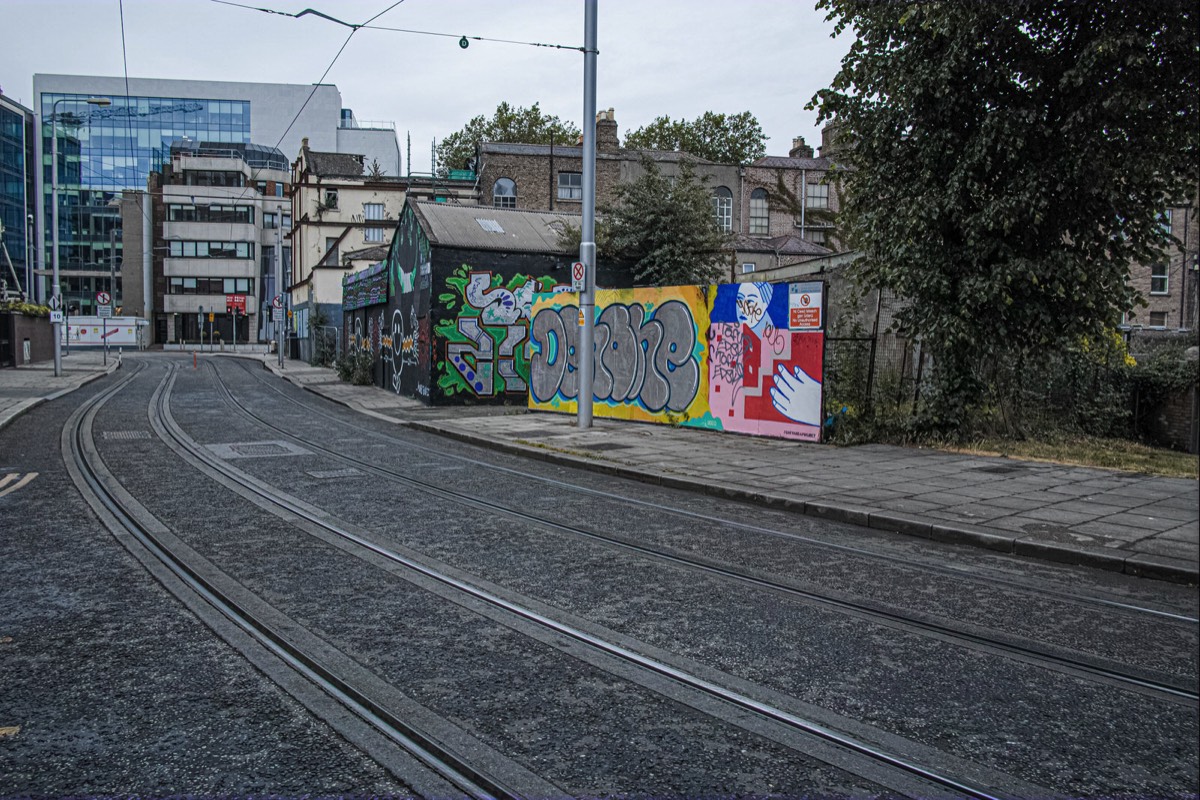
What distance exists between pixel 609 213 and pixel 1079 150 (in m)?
13.9

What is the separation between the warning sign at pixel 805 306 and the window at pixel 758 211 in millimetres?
41147

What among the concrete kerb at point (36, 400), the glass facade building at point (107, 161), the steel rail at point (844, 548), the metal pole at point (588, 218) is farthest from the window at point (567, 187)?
the glass facade building at point (107, 161)

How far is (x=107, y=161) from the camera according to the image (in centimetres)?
8788

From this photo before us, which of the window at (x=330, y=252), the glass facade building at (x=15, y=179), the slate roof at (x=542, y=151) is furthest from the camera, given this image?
the glass facade building at (x=15, y=179)

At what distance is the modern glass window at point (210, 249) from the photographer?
7444 cm

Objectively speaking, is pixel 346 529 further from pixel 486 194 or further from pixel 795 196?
pixel 795 196

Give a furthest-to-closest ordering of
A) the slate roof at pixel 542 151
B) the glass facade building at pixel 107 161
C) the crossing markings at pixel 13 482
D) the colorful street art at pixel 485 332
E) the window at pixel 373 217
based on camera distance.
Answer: the glass facade building at pixel 107 161
the window at pixel 373 217
the slate roof at pixel 542 151
the colorful street art at pixel 485 332
the crossing markings at pixel 13 482

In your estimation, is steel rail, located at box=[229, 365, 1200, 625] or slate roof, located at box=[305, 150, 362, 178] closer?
steel rail, located at box=[229, 365, 1200, 625]

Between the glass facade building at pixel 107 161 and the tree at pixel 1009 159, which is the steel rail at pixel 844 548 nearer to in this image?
the tree at pixel 1009 159

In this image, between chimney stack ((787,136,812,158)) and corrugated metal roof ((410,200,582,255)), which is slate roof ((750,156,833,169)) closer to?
chimney stack ((787,136,812,158))

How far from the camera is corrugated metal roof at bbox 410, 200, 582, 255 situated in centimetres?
2195

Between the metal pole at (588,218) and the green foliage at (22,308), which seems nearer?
the metal pole at (588,218)

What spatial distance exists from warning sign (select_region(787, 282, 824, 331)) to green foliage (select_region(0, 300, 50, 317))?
31.9 m

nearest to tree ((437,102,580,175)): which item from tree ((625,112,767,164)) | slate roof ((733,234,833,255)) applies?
tree ((625,112,767,164))
